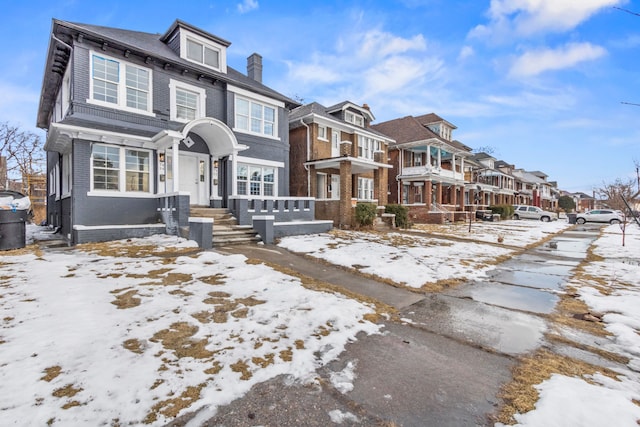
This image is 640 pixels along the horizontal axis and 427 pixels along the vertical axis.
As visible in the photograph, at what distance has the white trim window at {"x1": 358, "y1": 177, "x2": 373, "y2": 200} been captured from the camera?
22.6 m

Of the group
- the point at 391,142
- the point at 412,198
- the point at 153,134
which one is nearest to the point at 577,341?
the point at 153,134

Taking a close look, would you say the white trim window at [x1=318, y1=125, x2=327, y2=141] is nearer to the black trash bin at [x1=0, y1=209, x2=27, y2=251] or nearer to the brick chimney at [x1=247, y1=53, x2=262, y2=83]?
the brick chimney at [x1=247, y1=53, x2=262, y2=83]

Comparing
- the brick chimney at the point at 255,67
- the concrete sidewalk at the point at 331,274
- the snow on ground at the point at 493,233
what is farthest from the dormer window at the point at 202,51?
the snow on ground at the point at 493,233

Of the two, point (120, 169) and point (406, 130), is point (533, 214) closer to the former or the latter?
point (406, 130)

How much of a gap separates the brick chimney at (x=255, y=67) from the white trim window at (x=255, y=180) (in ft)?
20.7

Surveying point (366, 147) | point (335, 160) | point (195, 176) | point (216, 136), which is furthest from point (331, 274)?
point (366, 147)

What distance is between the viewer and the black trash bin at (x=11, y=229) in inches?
341

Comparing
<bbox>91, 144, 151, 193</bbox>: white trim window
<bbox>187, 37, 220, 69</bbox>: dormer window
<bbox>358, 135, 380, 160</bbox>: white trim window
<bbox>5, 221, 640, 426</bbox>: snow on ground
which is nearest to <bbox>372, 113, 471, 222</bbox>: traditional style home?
<bbox>358, 135, 380, 160</bbox>: white trim window

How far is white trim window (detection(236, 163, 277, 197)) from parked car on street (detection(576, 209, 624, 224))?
33816 mm

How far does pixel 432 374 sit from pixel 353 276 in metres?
3.86

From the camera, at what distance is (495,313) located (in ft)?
15.8

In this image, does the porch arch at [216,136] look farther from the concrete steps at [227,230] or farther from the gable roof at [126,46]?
the concrete steps at [227,230]

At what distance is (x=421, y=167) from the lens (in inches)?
1010

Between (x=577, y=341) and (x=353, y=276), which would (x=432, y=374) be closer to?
(x=577, y=341)
